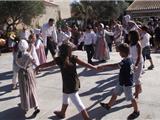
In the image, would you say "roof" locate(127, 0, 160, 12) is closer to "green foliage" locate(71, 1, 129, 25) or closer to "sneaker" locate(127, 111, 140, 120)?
"green foliage" locate(71, 1, 129, 25)

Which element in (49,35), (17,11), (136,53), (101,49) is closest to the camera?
(136,53)

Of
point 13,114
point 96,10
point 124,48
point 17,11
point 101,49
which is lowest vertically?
point 13,114

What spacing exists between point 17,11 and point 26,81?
22296 mm

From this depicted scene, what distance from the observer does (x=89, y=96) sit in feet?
27.0

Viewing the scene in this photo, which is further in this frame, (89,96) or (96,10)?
(96,10)

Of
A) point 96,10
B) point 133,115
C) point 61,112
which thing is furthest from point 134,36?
point 96,10

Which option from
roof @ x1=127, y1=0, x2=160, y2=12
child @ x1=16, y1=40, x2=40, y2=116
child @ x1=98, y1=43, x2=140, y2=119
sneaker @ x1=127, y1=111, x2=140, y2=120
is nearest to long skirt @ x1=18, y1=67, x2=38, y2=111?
child @ x1=16, y1=40, x2=40, y2=116

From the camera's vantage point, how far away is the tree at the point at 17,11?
2761 cm

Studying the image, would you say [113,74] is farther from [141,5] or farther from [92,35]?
[141,5]

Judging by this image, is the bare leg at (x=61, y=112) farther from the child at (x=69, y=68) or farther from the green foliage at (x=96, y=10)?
the green foliage at (x=96, y=10)

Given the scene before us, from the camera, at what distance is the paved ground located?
7.02 metres

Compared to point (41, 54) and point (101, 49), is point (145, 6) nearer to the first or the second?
point (101, 49)

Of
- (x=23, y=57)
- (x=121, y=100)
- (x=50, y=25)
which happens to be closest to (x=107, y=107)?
(x=121, y=100)

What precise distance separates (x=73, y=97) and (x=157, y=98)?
2349 millimetres
